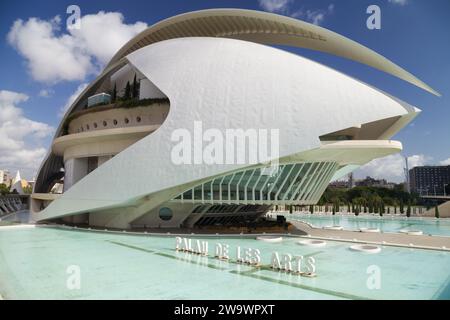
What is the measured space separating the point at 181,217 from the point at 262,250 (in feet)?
32.9

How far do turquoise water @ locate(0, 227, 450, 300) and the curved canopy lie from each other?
13.2 m

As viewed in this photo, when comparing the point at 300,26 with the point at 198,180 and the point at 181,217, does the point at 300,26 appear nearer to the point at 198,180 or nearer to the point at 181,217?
the point at 198,180

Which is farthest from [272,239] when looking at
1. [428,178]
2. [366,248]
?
[428,178]

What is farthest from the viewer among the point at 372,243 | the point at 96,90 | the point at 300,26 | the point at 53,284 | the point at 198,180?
the point at 96,90

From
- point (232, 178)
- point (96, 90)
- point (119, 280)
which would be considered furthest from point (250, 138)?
point (96, 90)

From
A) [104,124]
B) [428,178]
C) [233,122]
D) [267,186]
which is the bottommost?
[267,186]

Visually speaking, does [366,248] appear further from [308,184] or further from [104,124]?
[104,124]

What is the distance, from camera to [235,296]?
30.8 ft

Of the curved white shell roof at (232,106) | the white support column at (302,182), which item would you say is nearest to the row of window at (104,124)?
the curved white shell roof at (232,106)

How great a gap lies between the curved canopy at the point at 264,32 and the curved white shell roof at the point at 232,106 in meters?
3.38

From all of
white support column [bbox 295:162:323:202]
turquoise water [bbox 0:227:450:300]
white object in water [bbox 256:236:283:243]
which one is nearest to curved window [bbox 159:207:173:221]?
turquoise water [bbox 0:227:450:300]

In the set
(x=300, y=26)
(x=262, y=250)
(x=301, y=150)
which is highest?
(x=300, y=26)

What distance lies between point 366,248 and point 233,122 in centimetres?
1020

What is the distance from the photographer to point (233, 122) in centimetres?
2069
